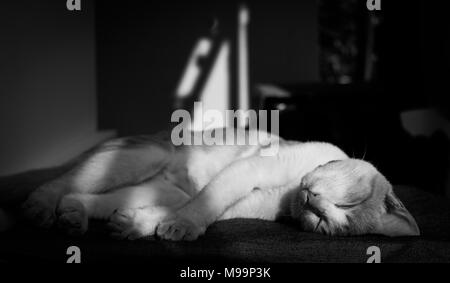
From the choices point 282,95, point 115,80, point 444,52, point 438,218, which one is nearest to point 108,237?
point 438,218

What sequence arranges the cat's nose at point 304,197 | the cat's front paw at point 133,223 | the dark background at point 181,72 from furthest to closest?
the dark background at point 181,72 → the cat's nose at point 304,197 → the cat's front paw at point 133,223

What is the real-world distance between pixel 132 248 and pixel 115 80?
3.09 m

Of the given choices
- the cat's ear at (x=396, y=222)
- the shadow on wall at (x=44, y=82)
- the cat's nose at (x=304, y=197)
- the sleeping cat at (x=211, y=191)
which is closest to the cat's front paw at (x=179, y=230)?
the sleeping cat at (x=211, y=191)

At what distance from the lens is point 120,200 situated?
6.03 feet

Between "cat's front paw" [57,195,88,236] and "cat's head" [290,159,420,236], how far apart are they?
0.69m

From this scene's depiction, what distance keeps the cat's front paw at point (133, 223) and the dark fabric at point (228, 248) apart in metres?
0.04

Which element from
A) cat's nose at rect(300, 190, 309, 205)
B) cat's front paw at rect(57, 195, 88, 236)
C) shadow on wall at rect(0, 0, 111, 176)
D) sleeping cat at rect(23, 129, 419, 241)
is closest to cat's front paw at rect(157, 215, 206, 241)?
sleeping cat at rect(23, 129, 419, 241)

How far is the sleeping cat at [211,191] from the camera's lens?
154 centimetres

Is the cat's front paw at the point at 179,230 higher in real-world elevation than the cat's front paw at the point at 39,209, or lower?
lower

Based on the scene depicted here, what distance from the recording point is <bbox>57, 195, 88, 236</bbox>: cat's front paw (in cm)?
150

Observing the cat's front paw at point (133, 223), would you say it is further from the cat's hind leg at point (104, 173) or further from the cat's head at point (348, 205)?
the cat's head at point (348, 205)

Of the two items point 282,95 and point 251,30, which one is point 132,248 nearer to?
point 282,95
